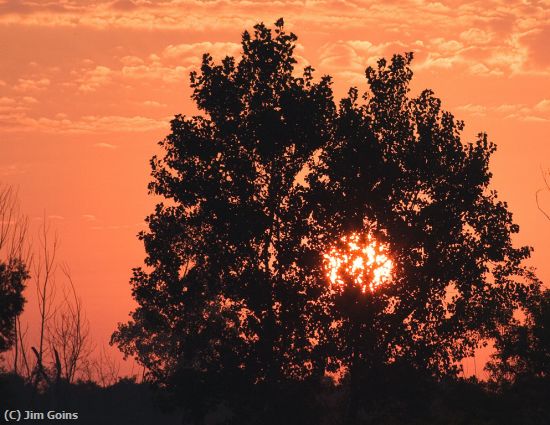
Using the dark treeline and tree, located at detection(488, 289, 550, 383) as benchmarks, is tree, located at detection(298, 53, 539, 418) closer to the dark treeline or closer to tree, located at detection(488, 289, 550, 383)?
the dark treeline

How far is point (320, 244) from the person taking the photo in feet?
131

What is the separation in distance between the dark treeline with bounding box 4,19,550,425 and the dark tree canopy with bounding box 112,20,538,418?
77 millimetres

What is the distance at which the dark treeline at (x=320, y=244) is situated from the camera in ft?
129

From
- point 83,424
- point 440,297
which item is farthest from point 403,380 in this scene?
point 83,424

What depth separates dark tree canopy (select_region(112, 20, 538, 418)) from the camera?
3944 cm

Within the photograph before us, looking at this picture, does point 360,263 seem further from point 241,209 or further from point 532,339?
point 532,339

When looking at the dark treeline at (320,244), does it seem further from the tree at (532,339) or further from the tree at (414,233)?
the tree at (532,339)

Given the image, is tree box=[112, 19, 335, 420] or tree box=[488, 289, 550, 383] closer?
tree box=[112, 19, 335, 420]

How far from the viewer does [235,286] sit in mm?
39938

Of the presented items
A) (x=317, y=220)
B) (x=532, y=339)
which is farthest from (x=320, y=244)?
(x=532, y=339)

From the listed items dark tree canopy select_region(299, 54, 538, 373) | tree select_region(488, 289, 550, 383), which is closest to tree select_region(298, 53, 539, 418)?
dark tree canopy select_region(299, 54, 538, 373)

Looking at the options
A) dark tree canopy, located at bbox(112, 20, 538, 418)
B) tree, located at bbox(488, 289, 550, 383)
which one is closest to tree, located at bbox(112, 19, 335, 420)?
dark tree canopy, located at bbox(112, 20, 538, 418)

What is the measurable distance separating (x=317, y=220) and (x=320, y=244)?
1.33 meters

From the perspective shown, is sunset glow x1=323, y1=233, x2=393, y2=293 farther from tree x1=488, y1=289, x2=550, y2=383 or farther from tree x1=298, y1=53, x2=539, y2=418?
tree x1=488, y1=289, x2=550, y2=383
